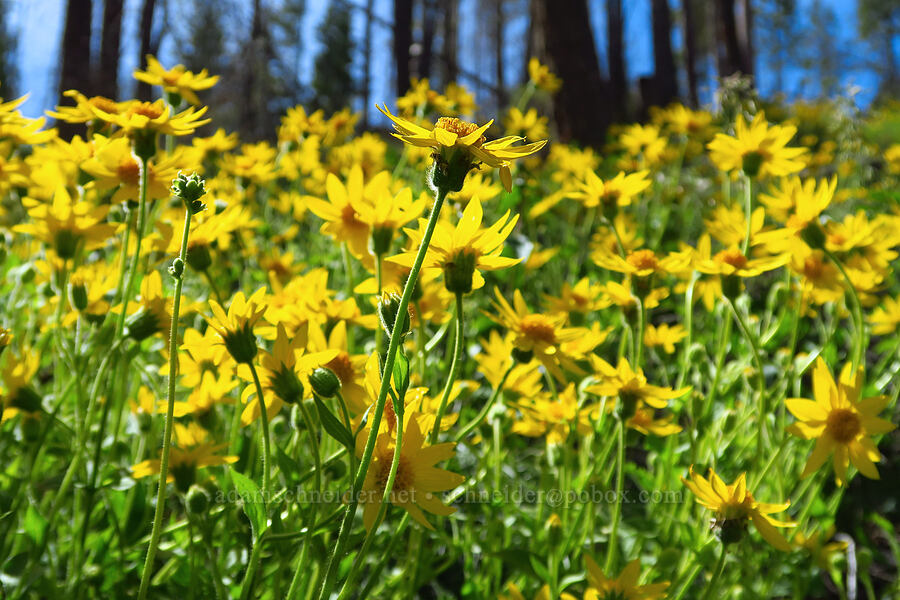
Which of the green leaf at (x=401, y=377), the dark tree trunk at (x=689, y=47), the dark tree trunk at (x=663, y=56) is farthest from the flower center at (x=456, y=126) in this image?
the dark tree trunk at (x=689, y=47)

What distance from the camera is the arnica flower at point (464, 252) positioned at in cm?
80

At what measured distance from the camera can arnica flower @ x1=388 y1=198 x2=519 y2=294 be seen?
802 millimetres

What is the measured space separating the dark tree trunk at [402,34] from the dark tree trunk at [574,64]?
1.31 m

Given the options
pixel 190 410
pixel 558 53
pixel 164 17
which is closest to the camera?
pixel 190 410

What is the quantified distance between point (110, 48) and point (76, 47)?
50 centimetres

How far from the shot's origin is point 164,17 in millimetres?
5883

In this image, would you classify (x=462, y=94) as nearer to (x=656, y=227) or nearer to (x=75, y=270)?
(x=656, y=227)

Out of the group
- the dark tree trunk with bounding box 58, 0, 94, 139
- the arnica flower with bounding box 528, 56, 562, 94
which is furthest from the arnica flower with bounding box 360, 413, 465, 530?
the dark tree trunk with bounding box 58, 0, 94, 139

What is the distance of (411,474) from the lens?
28.5 inches

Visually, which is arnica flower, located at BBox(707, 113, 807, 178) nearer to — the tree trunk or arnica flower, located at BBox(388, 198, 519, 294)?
arnica flower, located at BBox(388, 198, 519, 294)

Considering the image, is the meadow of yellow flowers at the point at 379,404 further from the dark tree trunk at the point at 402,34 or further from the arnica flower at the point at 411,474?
the dark tree trunk at the point at 402,34

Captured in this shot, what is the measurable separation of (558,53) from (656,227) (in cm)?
225

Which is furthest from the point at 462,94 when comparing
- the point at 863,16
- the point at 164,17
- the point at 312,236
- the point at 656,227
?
the point at 863,16

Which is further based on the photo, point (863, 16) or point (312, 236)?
point (863, 16)
